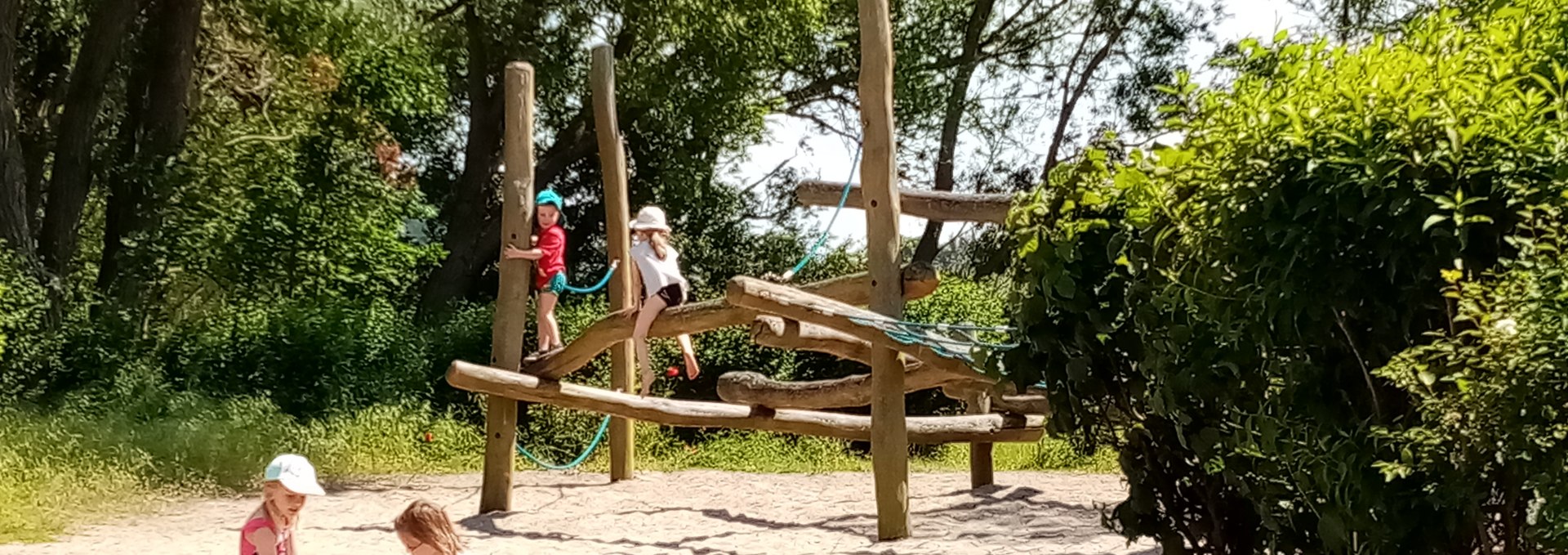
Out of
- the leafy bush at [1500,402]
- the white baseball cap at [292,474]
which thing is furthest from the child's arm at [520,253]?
the leafy bush at [1500,402]

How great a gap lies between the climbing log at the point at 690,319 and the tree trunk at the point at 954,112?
10.1 m

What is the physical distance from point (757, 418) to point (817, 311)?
2.42 meters

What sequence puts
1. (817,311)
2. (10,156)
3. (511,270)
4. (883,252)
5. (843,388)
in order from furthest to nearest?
(10,156), (511,270), (843,388), (883,252), (817,311)

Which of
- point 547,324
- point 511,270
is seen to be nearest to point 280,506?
point 511,270

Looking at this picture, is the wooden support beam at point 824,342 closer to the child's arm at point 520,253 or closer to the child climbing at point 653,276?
the child climbing at point 653,276

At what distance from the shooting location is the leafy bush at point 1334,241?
11.0 feet

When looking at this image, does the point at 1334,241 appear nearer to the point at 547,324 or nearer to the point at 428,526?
the point at 428,526

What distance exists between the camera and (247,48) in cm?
1594

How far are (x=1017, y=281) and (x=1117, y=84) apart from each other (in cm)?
1563

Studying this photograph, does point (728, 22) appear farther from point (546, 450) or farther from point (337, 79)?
point (546, 450)

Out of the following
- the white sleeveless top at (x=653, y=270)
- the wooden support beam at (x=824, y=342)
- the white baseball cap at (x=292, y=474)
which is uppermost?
the white sleeveless top at (x=653, y=270)

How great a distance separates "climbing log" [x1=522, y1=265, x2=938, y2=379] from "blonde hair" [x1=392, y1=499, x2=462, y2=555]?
3.88 metres

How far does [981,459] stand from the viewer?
34.7ft

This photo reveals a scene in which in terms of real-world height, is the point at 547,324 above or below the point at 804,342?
above
